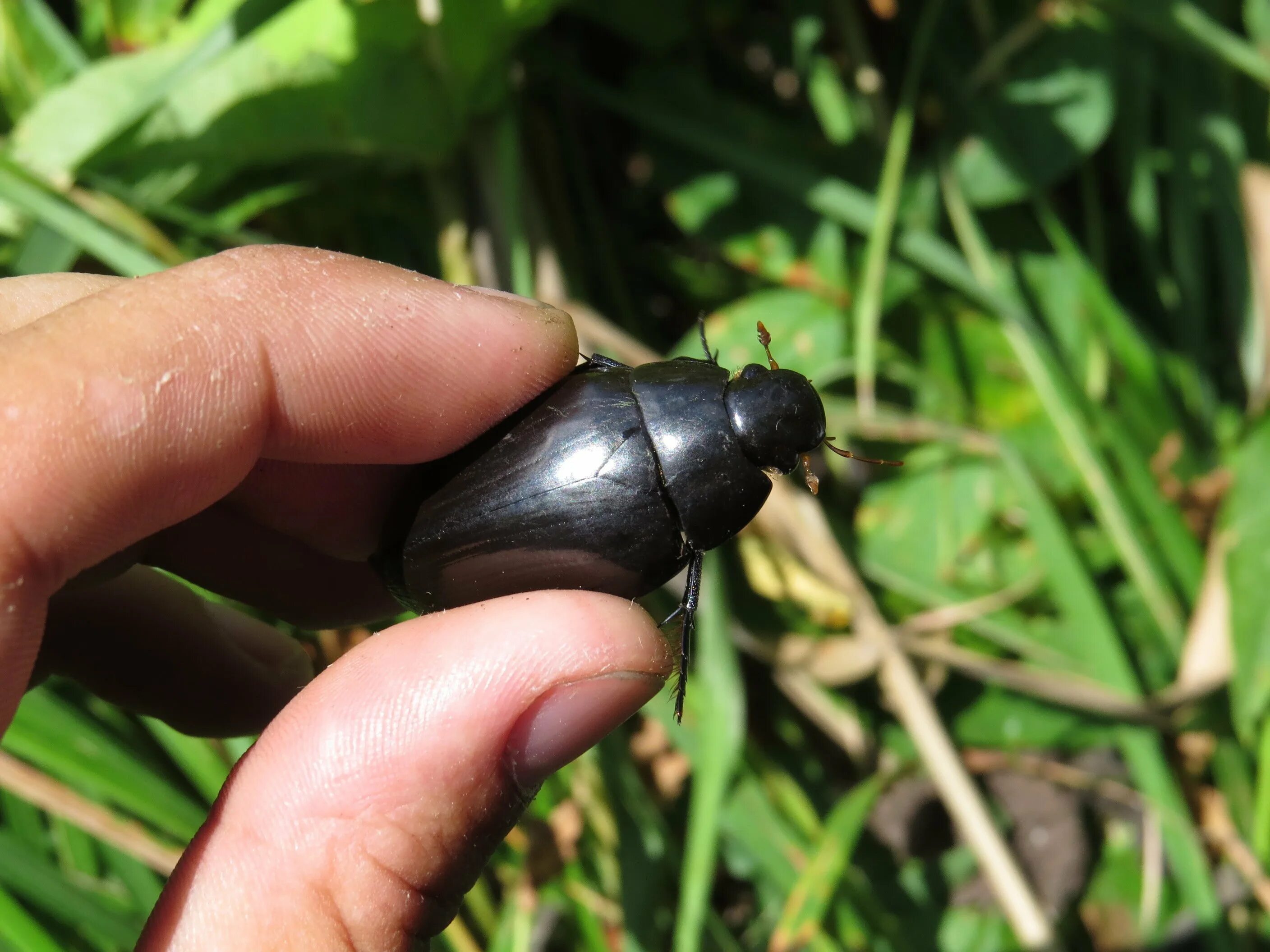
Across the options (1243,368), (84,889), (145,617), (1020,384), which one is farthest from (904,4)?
(84,889)

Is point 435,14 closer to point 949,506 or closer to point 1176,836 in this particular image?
point 949,506

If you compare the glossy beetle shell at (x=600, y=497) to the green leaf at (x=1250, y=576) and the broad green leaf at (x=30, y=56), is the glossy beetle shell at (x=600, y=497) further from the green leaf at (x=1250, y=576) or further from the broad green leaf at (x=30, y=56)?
the broad green leaf at (x=30, y=56)

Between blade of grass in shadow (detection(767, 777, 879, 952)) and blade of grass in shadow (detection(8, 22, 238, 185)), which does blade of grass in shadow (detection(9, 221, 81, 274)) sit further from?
blade of grass in shadow (detection(767, 777, 879, 952))

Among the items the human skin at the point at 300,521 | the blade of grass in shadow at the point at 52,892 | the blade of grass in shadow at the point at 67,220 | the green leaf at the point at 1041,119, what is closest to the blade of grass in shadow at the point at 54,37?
the blade of grass in shadow at the point at 67,220

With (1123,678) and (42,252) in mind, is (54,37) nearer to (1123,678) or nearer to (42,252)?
(42,252)

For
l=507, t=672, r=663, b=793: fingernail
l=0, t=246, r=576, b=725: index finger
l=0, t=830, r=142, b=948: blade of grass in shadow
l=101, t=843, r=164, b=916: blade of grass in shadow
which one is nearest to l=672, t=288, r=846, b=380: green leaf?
l=0, t=246, r=576, b=725: index finger

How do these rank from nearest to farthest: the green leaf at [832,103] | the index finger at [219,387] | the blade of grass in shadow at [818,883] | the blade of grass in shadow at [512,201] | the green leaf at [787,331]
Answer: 1. the index finger at [219,387]
2. the blade of grass in shadow at [818,883]
3. the blade of grass in shadow at [512,201]
4. the green leaf at [787,331]
5. the green leaf at [832,103]

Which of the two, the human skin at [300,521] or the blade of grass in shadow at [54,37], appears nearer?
the human skin at [300,521]
